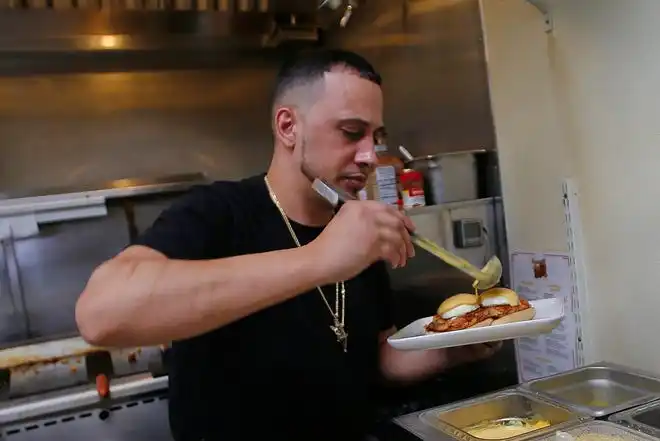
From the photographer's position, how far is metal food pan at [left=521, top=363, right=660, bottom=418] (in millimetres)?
1351

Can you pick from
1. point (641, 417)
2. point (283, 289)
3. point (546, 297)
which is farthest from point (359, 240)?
point (546, 297)

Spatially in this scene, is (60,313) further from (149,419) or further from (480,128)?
(480,128)

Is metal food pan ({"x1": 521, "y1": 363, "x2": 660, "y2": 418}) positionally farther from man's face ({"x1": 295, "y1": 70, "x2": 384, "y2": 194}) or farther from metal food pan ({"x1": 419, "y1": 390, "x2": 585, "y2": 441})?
man's face ({"x1": 295, "y1": 70, "x2": 384, "y2": 194})

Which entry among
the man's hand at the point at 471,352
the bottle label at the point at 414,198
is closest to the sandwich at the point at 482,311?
the man's hand at the point at 471,352

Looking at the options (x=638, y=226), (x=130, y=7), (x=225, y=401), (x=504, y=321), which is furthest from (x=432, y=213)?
(x=130, y=7)

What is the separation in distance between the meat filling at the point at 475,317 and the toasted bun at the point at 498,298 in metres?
0.02

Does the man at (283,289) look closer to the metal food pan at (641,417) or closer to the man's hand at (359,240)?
the man's hand at (359,240)

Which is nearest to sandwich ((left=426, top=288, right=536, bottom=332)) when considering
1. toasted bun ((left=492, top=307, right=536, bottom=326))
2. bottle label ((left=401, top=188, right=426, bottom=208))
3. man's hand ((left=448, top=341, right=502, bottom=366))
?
toasted bun ((left=492, top=307, right=536, bottom=326))

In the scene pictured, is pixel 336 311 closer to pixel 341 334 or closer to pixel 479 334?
pixel 341 334

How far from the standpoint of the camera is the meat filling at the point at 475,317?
1.21 meters

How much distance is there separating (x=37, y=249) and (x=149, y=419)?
67 cm

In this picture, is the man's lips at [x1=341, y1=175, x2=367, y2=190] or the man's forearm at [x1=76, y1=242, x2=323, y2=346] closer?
the man's forearm at [x1=76, y1=242, x2=323, y2=346]

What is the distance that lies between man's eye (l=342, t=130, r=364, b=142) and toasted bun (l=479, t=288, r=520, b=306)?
411 mm

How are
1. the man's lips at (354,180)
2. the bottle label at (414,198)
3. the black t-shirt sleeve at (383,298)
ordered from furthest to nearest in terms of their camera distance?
the bottle label at (414,198)
the black t-shirt sleeve at (383,298)
the man's lips at (354,180)
